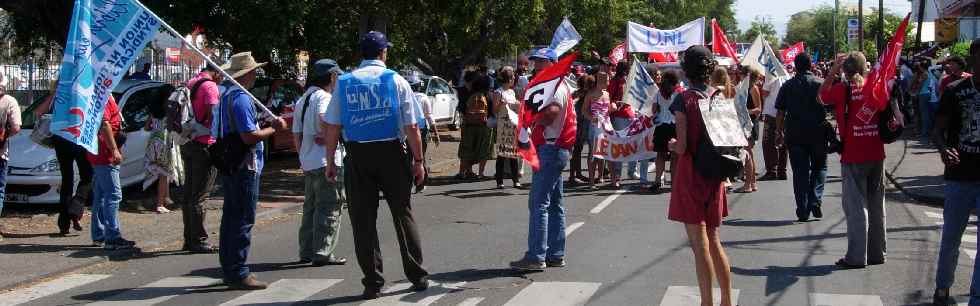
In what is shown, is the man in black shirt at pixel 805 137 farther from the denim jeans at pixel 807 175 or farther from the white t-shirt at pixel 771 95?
the white t-shirt at pixel 771 95

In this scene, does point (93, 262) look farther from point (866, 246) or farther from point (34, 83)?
point (34, 83)

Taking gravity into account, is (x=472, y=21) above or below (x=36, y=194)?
above

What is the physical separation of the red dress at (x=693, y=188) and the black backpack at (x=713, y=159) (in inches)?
1.1

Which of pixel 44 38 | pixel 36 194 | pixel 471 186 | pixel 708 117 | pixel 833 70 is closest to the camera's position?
pixel 708 117

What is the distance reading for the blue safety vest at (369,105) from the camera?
7.32 m

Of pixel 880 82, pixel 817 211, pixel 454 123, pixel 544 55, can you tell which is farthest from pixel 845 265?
pixel 454 123

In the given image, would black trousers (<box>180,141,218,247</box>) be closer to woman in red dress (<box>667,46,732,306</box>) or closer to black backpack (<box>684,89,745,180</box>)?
woman in red dress (<box>667,46,732,306</box>)

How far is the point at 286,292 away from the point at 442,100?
20.0m

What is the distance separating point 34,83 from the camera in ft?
69.6

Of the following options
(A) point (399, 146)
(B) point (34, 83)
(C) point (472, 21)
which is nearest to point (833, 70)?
(A) point (399, 146)

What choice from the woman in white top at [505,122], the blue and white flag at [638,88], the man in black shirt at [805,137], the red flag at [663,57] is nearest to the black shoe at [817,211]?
the man in black shirt at [805,137]

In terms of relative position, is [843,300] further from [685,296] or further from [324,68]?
[324,68]

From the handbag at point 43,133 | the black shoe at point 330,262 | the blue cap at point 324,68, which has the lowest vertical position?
the black shoe at point 330,262

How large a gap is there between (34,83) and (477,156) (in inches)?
383
